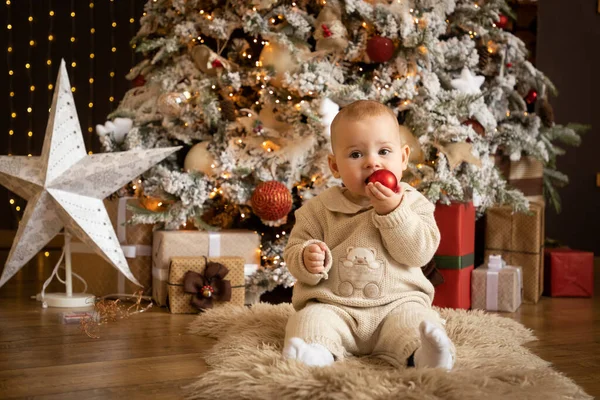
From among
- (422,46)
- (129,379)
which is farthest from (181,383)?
(422,46)

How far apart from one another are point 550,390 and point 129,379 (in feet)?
2.63

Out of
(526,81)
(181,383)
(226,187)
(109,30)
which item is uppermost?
(109,30)

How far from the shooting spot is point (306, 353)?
1363 mm

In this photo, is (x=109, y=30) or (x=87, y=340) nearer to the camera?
(x=87, y=340)

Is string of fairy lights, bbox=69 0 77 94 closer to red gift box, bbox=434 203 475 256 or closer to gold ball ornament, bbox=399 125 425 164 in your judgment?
gold ball ornament, bbox=399 125 425 164

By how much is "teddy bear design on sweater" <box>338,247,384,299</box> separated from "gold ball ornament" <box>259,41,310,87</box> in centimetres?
98

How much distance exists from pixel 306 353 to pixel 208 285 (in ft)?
2.97

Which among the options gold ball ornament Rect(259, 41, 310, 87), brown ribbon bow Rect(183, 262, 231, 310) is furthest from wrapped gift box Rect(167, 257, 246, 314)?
gold ball ornament Rect(259, 41, 310, 87)

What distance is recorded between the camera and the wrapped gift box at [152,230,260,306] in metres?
2.30

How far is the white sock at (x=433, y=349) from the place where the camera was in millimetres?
1275

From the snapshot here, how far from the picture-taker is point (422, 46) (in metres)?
2.39

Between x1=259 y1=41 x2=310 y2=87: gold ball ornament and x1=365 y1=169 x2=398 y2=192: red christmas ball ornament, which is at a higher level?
x1=259 y1=41 x2=310 y2=87: gold ball ornament

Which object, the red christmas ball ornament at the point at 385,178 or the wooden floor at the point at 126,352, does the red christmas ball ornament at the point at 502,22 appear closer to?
the wooden floor at the point at 126,352

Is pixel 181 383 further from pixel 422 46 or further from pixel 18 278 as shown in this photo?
pixel 18 278
